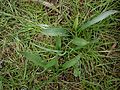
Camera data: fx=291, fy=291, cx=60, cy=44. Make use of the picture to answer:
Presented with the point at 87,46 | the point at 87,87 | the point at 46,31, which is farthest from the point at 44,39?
the point at 87,87

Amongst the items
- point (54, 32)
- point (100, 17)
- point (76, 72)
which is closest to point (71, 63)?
point (76, 72)

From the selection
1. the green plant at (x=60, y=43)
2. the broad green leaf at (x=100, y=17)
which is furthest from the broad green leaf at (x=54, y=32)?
the broad green leaf at (x=100, y=17)

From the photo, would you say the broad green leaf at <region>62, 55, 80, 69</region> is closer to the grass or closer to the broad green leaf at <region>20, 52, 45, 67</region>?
the grass

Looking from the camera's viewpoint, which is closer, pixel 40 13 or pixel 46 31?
pixel 46 31

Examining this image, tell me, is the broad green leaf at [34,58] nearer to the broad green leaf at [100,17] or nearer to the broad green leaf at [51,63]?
the broad green leaf at [51,63]

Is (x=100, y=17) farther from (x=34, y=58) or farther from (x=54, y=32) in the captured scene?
(x=34, y=58)

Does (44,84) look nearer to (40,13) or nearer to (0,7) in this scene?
(40,13)

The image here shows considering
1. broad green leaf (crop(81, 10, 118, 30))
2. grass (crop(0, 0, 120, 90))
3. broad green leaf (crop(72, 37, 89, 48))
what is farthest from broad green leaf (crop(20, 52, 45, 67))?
broad green leaf (crop(81, 10, 118, 30))
